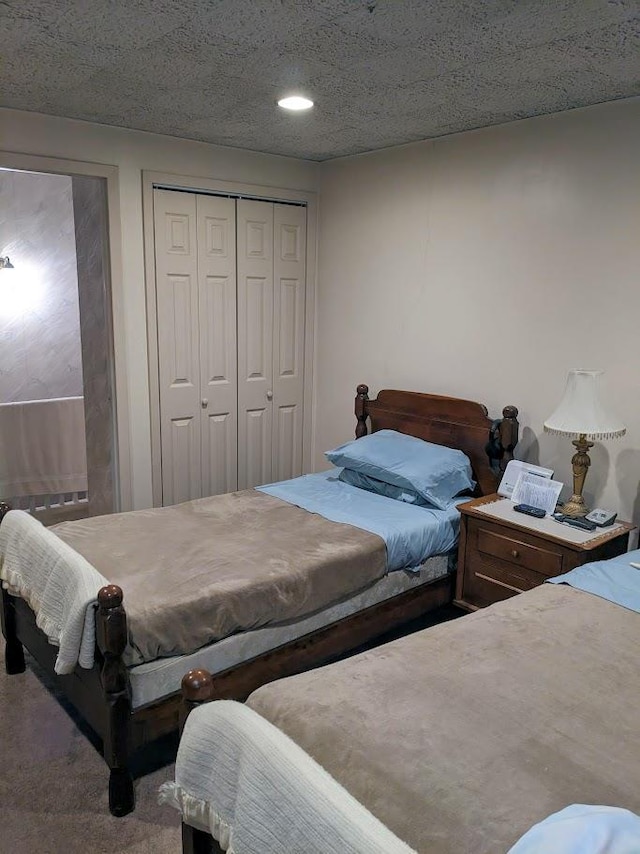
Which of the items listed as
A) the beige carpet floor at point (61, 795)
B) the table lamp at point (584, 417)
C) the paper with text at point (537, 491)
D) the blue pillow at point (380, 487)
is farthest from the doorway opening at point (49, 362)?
the table lamp at point (584, 417)

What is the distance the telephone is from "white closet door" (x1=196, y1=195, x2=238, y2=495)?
2158 millimetres

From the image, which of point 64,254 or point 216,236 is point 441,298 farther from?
point 64,254

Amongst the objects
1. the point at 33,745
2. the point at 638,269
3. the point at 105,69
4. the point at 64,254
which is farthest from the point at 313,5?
the point at 64,254

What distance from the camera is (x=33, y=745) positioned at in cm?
238

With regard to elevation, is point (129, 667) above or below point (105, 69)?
below

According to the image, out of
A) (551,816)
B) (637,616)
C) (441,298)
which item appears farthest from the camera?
(441,298)

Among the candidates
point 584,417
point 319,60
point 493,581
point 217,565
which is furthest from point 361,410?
point 319,60

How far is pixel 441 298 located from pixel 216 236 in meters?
1.34

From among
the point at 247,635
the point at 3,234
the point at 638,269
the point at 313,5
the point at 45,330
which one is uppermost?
the point at 313,5

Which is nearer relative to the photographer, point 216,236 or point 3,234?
point 216,236

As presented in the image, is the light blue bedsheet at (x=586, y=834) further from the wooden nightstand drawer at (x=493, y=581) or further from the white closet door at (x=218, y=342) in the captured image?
the white closet door at (x=218, y=342)

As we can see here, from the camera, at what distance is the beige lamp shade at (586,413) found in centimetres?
269

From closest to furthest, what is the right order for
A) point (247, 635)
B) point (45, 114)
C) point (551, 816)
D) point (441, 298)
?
point (551, 816) → point (247, 635) → point (45, 114) → point (441, 298)

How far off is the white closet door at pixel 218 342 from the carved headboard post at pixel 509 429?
5.42ft
